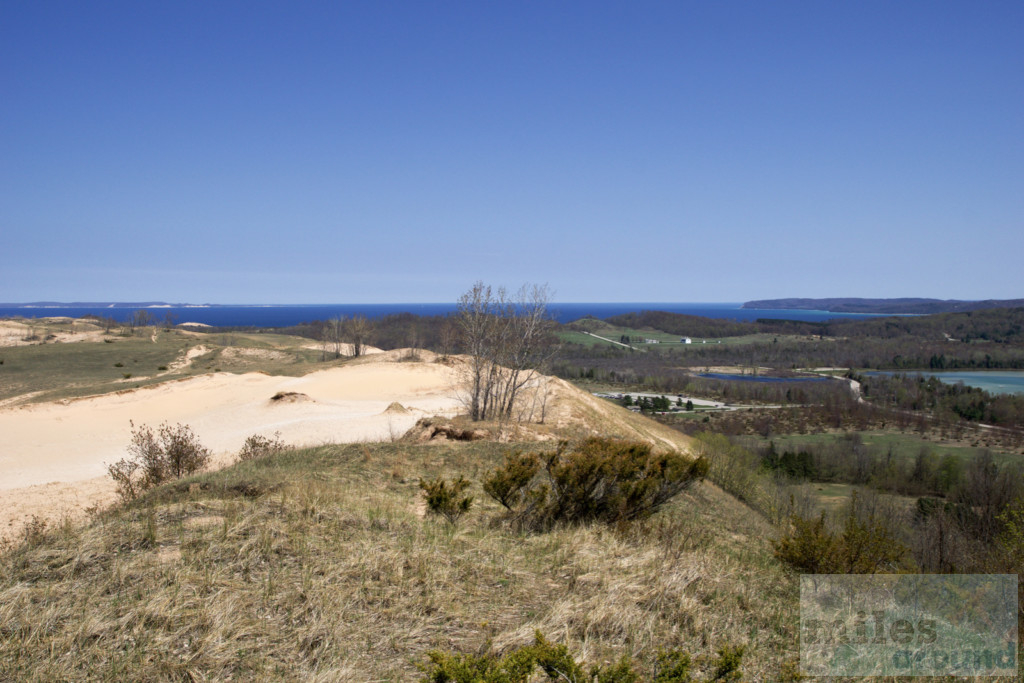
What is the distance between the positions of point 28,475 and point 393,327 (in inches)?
3238

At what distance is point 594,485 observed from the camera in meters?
6.62

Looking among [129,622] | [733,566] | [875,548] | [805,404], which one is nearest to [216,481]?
[129,622]

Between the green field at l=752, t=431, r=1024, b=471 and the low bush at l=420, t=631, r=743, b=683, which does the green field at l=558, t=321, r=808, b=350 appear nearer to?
the green field at l=752, t=431, r=1024, b=471

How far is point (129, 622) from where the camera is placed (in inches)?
144

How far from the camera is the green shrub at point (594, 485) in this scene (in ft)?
21.5

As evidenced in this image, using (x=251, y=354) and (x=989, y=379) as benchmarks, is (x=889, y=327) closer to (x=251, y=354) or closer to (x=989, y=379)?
(x=989, y=379)

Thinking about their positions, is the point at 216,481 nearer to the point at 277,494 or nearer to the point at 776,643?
the point at 277,494

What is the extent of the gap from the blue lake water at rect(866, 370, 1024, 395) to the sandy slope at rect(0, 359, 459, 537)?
10729cm

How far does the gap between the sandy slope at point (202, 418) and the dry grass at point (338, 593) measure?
188 inches

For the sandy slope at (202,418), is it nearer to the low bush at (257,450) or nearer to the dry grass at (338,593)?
the low bush at (257,450)

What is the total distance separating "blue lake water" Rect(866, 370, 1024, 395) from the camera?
96.9 metres

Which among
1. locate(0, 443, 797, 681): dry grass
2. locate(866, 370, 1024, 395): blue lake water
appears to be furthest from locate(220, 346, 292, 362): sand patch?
locate(866, 370, 1024, 395): blue lake water

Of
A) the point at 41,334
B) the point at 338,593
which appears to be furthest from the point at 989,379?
the point at 41,334

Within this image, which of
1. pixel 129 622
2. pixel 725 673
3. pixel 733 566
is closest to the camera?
pixel 725 673
